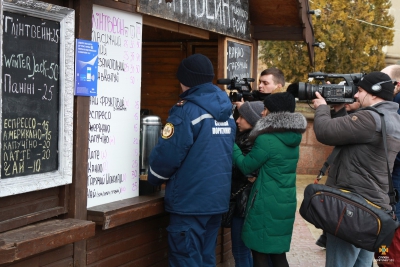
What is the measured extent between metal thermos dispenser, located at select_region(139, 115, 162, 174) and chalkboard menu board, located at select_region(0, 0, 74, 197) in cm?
114

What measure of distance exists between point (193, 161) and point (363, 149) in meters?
1.22

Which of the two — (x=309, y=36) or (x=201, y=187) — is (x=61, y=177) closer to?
(x=201, y=187)

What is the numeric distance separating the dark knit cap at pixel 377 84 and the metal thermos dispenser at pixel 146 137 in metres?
1.62

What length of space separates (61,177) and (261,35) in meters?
4.20

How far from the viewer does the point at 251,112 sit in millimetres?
5711

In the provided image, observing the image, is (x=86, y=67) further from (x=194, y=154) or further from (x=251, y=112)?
(x=251, y=112)

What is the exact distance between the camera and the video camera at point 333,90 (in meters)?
5.18

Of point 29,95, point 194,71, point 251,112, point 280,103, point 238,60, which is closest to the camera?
point 29,95

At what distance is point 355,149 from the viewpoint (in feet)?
16.0

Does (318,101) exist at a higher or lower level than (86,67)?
lower

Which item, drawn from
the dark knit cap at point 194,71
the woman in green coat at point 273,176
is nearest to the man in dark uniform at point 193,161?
the dark knit cap at point 194,71

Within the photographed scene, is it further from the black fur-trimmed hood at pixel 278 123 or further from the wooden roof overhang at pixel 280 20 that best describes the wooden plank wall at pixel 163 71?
the black fur-trimmed hood at pixel 278 123

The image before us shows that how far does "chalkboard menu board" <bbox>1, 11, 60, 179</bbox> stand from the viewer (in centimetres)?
368

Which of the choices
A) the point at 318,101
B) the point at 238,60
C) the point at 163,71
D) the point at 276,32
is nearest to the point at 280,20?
the point at 276,32
